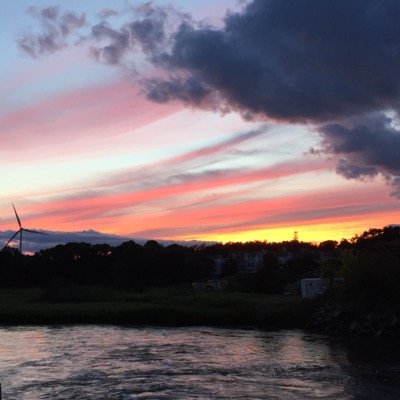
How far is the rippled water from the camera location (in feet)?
82.1

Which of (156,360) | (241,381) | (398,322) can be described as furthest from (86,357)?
(398,322)

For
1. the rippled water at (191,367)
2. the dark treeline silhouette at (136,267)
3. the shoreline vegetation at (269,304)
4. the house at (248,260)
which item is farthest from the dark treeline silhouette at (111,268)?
the rippled water at (191,367)

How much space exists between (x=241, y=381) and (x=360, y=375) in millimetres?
5887

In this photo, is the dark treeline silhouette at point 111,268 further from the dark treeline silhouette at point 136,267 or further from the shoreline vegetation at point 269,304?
the shoreline vegetation at point 269,304

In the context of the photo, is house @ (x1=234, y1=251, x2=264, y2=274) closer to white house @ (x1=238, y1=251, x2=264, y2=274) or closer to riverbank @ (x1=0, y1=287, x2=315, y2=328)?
white house @ (x1=238, y1=251, x2=264, y2=274)

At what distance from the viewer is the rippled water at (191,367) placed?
25.0 m

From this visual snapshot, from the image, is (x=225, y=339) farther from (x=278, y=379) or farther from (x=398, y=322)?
(x=278, y=379)

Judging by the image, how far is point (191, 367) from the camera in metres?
31.2

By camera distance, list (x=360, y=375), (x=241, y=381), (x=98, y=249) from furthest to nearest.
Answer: (x=98, y=249) → (x=360, y=375) → (x=241, y=381)

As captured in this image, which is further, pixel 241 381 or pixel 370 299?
pixel 370 299

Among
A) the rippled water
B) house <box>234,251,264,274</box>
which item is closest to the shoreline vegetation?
the rippled water

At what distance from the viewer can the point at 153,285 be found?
367 feet

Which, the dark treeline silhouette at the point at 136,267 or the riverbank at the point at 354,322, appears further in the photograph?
the dark treeline silhouette at the point at 136,267

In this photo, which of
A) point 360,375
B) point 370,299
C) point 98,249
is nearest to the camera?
point 360,375
